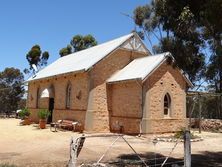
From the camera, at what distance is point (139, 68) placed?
80.8 feet

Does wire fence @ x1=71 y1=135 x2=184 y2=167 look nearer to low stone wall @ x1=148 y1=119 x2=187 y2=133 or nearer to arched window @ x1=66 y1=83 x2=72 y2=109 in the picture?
low stone wall @ x1=148 y1=119 x2=187 y2=133

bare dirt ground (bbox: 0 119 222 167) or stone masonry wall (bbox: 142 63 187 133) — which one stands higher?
stone masonry wall (bbox: 142 63 187 133)

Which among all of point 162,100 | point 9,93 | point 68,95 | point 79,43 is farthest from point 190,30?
point 9,93

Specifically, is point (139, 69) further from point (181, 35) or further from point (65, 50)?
point (65, 50)

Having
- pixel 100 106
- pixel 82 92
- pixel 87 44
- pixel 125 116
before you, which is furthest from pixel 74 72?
pixel 87 44

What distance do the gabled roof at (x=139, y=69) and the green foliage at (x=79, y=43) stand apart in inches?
1239

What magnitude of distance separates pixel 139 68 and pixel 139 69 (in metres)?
0.31

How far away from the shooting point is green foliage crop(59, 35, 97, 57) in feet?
190

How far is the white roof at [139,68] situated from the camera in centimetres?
2305

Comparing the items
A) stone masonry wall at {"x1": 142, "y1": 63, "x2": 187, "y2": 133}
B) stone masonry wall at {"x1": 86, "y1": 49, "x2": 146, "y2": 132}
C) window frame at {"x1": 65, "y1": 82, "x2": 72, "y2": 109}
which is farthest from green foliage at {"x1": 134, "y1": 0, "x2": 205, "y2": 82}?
window frame at {"x1": 65, "y1": 82, "x2": 72, "y2": 109}

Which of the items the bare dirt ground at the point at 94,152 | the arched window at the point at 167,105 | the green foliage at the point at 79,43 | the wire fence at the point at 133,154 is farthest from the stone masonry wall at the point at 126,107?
the green foliage at the point at 79,43

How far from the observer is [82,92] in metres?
25.5

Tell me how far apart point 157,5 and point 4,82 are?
55.9m

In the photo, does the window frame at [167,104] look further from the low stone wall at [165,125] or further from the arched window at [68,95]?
the arched window at [68,95]
